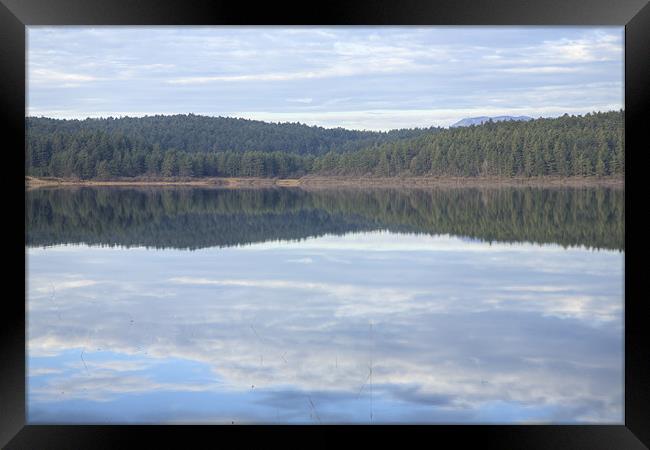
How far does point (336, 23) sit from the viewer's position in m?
3.86

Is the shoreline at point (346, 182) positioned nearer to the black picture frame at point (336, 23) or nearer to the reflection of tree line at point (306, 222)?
the reflection of tree line at point (306, 222)

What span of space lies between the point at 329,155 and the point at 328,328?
2326 inches

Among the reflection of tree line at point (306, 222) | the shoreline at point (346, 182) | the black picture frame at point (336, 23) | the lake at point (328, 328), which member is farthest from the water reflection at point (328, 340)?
the shoreline at point (346, 182)

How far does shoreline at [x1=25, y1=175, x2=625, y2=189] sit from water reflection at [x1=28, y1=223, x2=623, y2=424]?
38.9 meters

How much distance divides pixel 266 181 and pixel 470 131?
653 inches

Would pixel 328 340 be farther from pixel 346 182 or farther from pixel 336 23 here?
pixel 346 182

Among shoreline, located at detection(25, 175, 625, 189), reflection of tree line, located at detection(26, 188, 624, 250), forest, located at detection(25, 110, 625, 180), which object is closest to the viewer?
reflection of tree line, located at detection(26, 188, 624, 250)

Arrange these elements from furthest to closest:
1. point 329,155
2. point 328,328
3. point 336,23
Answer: point 329,155, point 328,328, point 336,23

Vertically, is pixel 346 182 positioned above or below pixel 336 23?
above

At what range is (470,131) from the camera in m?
62.5

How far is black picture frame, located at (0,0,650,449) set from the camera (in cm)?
368

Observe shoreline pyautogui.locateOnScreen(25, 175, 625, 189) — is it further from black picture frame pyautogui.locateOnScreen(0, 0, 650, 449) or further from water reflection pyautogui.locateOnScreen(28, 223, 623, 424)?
black picture frame pyautogui.locateOnScreen(0, 0, 650, 449)

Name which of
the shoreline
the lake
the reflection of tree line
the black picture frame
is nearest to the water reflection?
the lake

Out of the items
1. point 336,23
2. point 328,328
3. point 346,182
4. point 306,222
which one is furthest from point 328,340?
point 346,182
